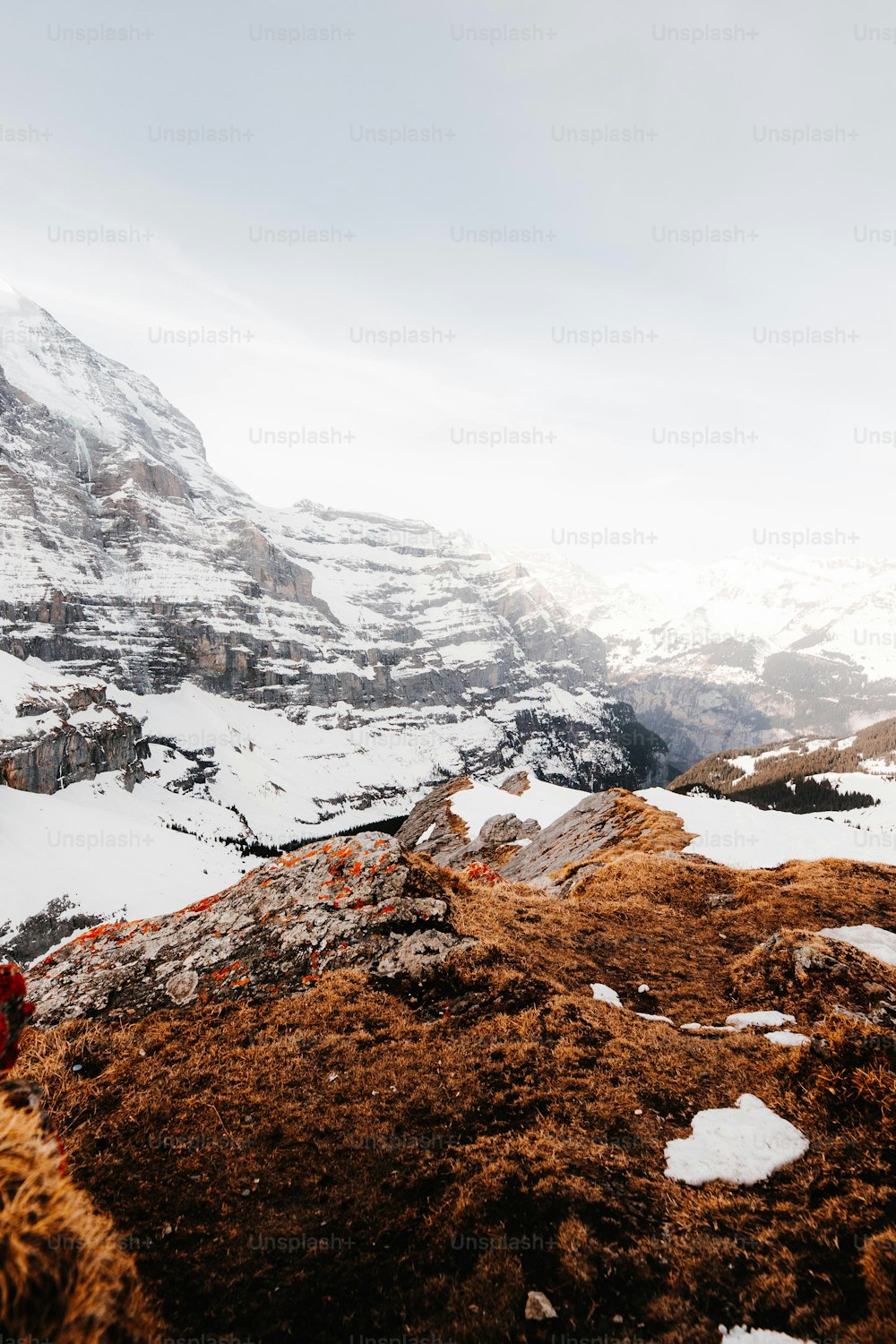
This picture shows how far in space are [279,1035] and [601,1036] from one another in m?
5.78

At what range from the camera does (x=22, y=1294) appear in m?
2.87

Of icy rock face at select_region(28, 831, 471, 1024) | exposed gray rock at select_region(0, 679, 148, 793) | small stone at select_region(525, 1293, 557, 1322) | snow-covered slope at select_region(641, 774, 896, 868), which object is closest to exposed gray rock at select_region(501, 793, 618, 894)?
snow-covered slope at select_region(641, 774, 896, 868)

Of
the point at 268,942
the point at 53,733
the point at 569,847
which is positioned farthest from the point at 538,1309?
the point at 53,733

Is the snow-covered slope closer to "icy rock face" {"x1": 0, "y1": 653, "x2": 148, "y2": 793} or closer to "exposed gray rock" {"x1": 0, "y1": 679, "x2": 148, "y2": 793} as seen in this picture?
"exposed gray rock" {"x1": 0, "y1": 679, "x2": 148, "y2": 793}

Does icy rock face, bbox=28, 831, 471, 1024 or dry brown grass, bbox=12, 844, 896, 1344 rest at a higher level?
dry brown grass, bbox=12, 844, 896, 1344

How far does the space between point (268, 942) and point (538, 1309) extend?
9542mm

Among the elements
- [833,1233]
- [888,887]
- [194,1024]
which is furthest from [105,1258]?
[888,887]

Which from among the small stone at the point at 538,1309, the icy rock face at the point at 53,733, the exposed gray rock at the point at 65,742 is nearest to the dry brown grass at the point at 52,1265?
the small stone at the point at 538,1309

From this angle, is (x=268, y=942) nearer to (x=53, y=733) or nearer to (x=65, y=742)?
(x=53, y=733)

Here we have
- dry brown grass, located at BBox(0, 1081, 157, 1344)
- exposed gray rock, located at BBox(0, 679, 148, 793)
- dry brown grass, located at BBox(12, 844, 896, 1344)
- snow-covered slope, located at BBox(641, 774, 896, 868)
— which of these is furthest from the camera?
exposed gray rock, located at BBox(0, 679, 148, 793)

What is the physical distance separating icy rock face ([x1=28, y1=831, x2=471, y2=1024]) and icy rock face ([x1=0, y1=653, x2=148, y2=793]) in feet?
459

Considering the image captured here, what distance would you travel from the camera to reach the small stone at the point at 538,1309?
4473 millimetres

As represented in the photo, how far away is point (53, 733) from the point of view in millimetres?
138250

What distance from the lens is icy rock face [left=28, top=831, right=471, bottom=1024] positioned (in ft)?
37.0
